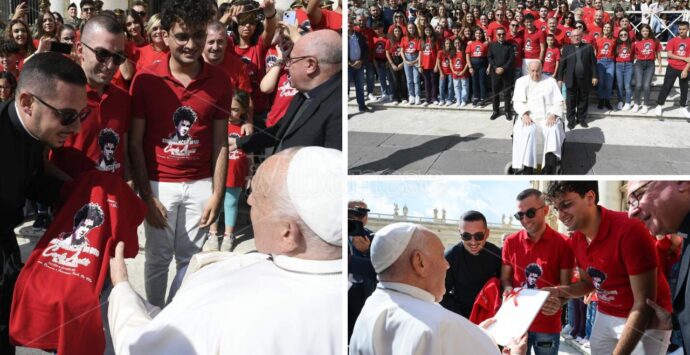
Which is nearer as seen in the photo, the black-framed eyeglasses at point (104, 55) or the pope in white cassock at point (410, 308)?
the pope in white cassock at point (410, 308)

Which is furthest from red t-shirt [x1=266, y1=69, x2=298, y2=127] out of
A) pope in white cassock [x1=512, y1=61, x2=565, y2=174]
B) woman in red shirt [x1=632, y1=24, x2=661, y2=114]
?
woman in red shirt [x1=632, y1=24, x2=661, y2=114]

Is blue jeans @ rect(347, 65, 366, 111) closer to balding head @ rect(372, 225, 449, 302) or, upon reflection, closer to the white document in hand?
the white document in hand

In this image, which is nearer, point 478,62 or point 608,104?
point 608,104

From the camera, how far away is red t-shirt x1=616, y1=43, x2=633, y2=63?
6996 mm

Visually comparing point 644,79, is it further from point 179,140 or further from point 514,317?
point 514,317

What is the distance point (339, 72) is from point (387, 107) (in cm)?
351

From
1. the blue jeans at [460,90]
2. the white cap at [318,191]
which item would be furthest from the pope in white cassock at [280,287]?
the blue jeans at [460,90]

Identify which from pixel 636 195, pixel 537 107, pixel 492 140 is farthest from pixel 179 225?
pixel 537 107

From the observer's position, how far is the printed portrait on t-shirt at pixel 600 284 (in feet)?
6.09

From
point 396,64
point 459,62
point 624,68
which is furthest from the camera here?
point 459,62

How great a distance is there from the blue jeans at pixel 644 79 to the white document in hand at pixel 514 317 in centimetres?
516

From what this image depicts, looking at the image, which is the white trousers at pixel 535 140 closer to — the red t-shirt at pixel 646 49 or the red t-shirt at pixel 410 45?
the red t-shirt at pixel 410 45

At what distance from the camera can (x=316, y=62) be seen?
2.19m

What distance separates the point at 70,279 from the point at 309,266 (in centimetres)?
90
